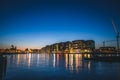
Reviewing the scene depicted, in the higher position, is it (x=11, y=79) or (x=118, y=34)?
(x=118, y=34)

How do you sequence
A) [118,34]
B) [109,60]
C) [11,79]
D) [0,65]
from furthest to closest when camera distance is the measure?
1. [118,34]
2. [109,60]
3. [0,65]
4. [11,79]

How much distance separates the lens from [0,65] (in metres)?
46.6

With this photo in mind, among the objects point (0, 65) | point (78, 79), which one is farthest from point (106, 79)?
point (0, 65)

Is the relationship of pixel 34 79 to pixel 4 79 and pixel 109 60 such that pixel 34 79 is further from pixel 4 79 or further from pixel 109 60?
pixel 109 60

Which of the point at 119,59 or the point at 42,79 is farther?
the point at 119,59

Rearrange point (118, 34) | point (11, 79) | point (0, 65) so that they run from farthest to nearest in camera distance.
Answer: point (118, 34) → point (0, 65) → point (11, 79)

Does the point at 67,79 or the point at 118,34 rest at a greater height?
the point at 118,34

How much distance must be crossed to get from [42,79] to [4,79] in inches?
301

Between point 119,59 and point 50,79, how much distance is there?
76725mm

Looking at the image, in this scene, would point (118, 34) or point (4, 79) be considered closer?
point (4, 79)

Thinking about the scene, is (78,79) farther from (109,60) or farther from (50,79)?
(109,60)

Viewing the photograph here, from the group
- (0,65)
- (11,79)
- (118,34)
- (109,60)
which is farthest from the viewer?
(118,34)

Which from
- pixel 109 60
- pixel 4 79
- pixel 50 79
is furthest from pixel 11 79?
pixel 109 60

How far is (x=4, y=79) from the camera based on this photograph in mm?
37812
